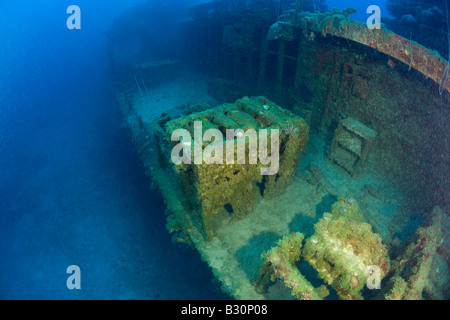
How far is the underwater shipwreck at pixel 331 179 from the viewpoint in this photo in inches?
218

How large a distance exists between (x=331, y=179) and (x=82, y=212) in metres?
11.2

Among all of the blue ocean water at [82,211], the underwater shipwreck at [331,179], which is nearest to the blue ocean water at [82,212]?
the blue ocean water at [82,211]

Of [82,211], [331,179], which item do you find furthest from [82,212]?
[331,179]

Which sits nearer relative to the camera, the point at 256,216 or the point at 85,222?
the point at 256,216

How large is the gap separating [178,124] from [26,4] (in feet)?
382

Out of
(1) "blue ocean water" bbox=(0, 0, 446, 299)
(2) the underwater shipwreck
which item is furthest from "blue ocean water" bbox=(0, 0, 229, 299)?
(2) the underwater shipwreck

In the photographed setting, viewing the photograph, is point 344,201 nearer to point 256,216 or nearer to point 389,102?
point 256,216

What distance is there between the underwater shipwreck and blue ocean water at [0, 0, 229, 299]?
53.3 inches

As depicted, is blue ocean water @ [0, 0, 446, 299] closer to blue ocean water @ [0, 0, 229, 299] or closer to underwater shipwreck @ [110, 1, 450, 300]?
blue ocean water @ [0, 0, 229, 299]

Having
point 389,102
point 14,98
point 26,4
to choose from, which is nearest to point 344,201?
point 389,102

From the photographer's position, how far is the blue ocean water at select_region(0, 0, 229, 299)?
8656 mm

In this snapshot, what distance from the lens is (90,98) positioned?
22031mm

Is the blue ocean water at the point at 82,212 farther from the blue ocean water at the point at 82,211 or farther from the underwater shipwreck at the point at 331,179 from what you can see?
Answer: the underwater shipwreck at the point at 331,179

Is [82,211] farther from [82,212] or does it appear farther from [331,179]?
[331,179]
